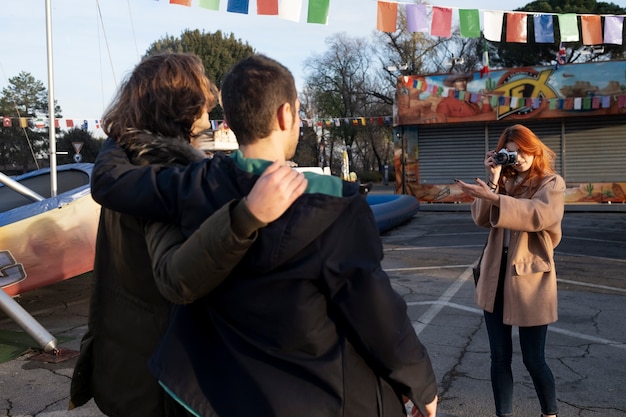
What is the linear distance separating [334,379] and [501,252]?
86.3 inches

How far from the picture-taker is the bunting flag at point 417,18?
9859 mm

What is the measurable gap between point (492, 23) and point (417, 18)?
1.29 metres

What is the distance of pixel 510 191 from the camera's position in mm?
3457

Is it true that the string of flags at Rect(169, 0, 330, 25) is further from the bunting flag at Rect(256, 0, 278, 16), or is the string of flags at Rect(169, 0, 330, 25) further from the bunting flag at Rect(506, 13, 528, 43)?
the bunting flag at Rect(506, 13, 528, 43)

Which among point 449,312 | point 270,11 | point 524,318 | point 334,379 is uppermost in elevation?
point 270,11

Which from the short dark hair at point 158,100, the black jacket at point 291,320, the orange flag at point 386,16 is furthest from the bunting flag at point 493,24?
the black jacket at point 291,320

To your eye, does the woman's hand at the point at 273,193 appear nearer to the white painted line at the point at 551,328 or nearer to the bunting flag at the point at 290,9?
the white painted line at the point at 551,328

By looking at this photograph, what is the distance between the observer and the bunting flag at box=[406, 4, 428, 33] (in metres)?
9.86

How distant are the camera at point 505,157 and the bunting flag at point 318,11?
5.65 metres

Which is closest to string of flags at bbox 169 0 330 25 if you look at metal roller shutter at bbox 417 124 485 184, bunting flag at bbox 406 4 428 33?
bunting flag at bbox 406 4 428 33

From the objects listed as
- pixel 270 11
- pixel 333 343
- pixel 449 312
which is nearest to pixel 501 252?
pixel 333 343

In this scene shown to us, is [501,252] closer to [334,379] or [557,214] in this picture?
[557,214]

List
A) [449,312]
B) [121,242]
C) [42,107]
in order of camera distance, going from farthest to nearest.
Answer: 1. [42,107]
2. [449,312]
3. [121,242]

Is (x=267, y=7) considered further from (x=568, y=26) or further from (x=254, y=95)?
(x=254, y=95)
